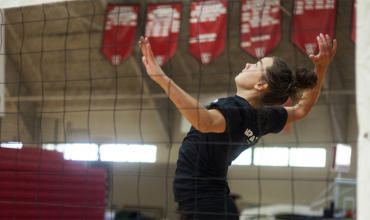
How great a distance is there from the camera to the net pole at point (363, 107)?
1407mm

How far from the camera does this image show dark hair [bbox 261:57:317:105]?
1.75m

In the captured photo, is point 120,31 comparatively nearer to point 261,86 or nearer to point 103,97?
point 103,97

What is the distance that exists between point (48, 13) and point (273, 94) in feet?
15.2

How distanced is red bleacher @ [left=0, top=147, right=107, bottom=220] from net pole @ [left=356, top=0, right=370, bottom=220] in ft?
6.95

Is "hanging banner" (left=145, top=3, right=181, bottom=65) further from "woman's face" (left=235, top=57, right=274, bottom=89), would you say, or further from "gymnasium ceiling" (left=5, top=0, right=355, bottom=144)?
"woman's face" (left=235, top=57, right=274, bottom=89)

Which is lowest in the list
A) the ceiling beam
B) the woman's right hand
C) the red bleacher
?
the red bleacher

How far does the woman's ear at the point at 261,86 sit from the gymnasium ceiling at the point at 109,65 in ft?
17.2

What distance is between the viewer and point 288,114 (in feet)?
6.29

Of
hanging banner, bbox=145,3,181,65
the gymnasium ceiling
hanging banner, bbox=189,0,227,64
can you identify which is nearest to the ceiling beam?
the gymnasium ceiling

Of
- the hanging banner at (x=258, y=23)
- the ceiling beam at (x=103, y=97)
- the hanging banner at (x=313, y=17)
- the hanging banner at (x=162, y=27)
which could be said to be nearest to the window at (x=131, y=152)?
the ceiling beam at (x=103, y=97)

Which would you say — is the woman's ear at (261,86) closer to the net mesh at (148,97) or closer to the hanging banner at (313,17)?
the hanging banner at (313,17)

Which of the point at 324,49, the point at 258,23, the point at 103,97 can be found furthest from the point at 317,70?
the point at 103,97

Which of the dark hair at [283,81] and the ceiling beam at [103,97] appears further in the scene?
the ceiling beam at [103,97]

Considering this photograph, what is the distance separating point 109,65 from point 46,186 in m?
5.54
